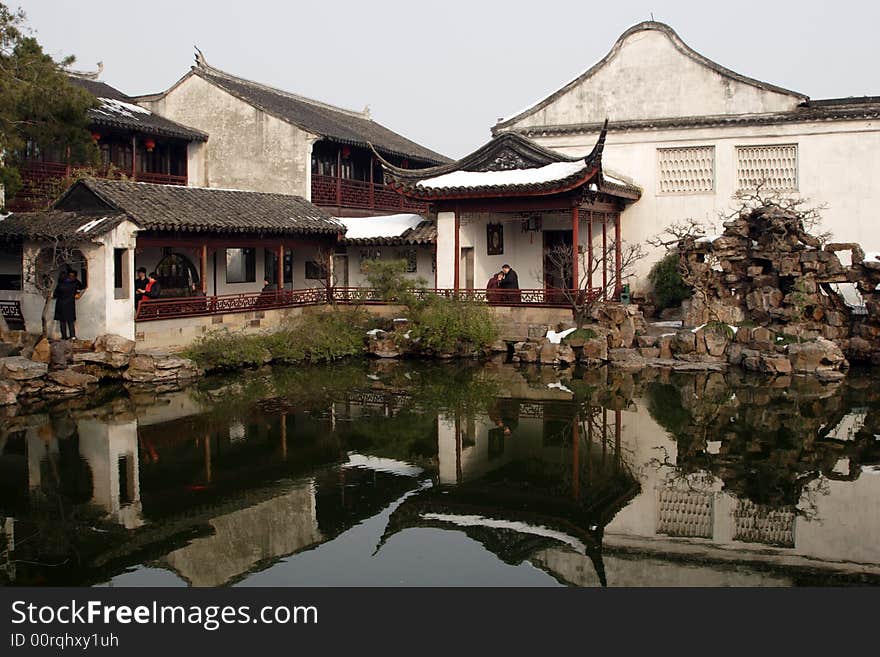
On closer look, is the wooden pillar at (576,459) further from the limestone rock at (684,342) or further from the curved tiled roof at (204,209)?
the curved tiled roof at (204,209)

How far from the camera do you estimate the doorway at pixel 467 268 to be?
20.8m

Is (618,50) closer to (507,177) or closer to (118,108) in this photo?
(507,177)

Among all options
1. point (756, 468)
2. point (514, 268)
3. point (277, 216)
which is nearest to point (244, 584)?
point (756, 468)

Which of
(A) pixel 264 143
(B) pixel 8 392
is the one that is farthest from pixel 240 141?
(B) pixel 8 392

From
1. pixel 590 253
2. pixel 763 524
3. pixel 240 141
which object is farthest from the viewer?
pixel 240 141

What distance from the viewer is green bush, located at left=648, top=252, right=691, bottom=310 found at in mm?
21797

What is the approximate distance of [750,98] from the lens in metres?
21.7

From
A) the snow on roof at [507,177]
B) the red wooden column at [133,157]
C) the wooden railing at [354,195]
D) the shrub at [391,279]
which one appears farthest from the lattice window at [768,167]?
the red wooden column at [133,157]

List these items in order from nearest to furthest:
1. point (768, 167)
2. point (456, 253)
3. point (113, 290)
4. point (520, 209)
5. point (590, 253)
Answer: point (113, 290) → point (590, 253) → point (520, 209) → point (456, 253) → point (768, 167)

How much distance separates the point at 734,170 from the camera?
21.9 meters

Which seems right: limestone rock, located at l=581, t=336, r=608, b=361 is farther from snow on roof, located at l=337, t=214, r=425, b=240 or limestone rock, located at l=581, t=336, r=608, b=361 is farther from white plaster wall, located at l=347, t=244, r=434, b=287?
snow on roof, located at l=337, t=214, r=425, b=240

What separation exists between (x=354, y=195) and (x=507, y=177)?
7178 millimetres

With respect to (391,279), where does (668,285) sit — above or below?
below

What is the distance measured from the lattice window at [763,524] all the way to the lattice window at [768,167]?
14.6 meters
